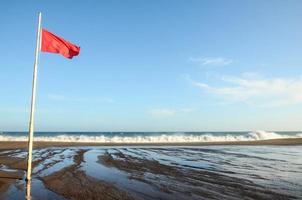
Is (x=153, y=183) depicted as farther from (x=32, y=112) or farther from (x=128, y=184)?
(x=32, y=112)

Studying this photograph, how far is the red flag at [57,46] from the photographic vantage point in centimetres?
1277

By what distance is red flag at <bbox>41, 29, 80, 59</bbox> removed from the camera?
41.9 feet

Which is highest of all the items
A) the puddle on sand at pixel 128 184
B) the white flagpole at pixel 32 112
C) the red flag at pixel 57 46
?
the red flag at pixel 57 46

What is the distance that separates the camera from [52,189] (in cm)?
1134

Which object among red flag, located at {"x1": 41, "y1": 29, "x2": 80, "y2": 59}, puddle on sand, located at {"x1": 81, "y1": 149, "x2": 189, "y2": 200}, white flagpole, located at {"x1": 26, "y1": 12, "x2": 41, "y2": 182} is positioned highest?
red flag, located at {"x1": 41, "y1": 29, "x2": 80, "y2": 59}

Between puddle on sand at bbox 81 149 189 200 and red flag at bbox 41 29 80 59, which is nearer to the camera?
puddle on sand at bbox 81 149 189 200

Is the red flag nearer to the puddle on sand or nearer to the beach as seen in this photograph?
the beach

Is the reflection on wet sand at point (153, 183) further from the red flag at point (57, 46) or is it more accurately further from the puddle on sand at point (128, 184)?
the red flag at point (57, 46)

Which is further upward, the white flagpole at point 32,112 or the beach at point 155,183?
the white flagpole at point 32,112

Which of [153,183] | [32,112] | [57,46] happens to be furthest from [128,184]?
[57,46]

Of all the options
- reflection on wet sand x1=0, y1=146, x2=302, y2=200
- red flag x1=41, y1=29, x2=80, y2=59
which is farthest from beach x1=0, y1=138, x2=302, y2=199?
red flag x1=41, y1=29, x2=80, y2=59

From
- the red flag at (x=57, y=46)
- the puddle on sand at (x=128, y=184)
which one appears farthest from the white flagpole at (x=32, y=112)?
the puddle on sand at (x=128, y=184)

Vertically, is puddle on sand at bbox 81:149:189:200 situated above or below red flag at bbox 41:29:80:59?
below

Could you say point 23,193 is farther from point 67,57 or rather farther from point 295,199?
point 295,199
